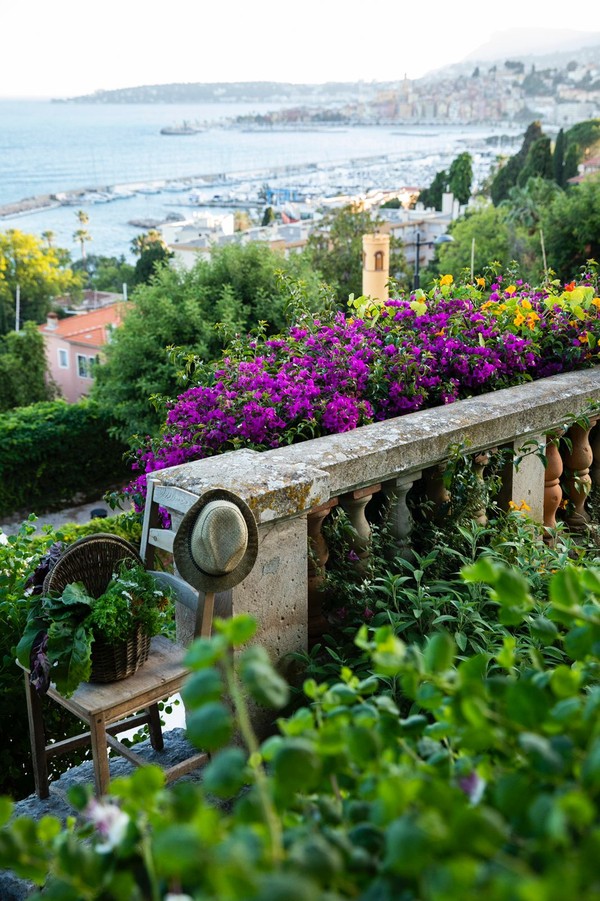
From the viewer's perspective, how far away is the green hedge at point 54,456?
1914cm

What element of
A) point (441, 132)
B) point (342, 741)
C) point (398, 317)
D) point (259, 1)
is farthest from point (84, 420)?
point (441, 132)

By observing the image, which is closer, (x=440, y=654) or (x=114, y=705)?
(x=440, y=654)

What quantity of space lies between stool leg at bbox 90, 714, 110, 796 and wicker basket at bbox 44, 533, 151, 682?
141 millimetres

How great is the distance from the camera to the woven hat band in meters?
2.10

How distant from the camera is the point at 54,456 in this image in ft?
65.0

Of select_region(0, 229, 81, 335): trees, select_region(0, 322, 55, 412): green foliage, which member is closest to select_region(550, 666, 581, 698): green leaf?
select_region(0, 322, 55, 412): green foliage

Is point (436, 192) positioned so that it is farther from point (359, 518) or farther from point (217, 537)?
point (217, 537)

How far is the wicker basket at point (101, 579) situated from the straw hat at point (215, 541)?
10.3 inches

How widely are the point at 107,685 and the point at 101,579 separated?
27 centimetres

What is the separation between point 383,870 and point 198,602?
1525mm

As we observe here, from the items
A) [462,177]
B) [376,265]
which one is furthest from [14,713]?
[462,177]

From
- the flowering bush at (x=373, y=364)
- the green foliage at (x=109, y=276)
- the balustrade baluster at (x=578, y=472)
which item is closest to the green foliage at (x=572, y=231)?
the flowering bush at (x=373, y=364)

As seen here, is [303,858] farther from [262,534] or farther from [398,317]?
[398,317]

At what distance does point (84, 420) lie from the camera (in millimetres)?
20094
